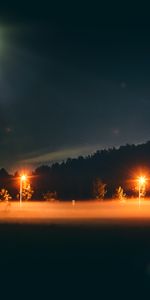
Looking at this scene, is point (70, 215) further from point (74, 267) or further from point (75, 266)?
point (74, 267)

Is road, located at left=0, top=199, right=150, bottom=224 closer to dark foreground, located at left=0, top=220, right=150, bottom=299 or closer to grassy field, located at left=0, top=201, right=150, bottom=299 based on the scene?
dark foreground, located at left=0, top=220, right=150, bottom=299

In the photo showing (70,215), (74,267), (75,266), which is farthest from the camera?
(70,215)

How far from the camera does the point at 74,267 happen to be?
17.3m

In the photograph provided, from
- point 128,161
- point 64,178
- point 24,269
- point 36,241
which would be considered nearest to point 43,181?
point 64,178

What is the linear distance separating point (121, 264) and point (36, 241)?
26.3 feet

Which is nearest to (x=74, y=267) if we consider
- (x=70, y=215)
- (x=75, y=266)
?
(x=75, y=266)

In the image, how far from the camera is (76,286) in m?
14.4

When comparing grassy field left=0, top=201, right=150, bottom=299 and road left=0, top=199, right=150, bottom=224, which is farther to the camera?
road left=0, top=199, right=150, bottom=224

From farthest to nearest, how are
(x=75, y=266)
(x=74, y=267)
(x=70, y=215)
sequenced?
(x=70, y=215) → (x=75, y=266) → (x=74, y=267)

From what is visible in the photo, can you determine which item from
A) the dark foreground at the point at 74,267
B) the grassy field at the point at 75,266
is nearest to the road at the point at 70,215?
the dark foreground at the point at 74,267

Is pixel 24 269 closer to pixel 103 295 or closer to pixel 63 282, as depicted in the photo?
pixel 63 282

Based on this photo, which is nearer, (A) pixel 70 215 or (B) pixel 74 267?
(B) pixel 74 267

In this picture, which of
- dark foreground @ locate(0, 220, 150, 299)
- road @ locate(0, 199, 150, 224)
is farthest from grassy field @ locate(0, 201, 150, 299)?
road @ locate(0, 199, 150, 224)

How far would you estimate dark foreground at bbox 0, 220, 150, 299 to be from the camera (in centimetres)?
1380
